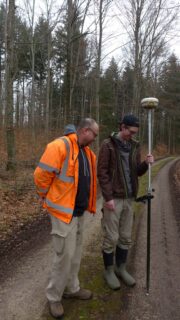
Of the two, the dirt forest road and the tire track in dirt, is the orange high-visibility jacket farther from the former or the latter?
the tire track in dirt

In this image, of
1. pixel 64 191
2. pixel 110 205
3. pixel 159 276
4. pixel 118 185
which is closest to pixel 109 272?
pixel 159 276

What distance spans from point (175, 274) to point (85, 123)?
272 centimetres

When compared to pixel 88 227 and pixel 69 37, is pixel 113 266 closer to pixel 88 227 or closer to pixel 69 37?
pixel 88 227

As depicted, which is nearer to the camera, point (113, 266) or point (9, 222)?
point (113, 266)

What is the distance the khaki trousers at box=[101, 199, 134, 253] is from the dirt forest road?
60 cm

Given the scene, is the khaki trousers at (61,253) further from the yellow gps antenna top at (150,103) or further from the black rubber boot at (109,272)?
the yellow gps antenna top at (150,103)

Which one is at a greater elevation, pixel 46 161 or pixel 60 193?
pixel 46 161

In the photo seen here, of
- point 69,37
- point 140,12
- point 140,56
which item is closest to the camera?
point 69,37

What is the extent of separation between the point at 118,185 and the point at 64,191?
1.07m

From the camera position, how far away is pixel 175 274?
17.4ft

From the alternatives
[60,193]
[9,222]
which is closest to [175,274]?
[60,193]

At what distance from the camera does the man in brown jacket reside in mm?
4770

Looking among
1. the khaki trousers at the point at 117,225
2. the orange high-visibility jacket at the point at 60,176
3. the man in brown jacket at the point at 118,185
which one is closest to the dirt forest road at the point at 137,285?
the man in brown jacket at the point at 118,185

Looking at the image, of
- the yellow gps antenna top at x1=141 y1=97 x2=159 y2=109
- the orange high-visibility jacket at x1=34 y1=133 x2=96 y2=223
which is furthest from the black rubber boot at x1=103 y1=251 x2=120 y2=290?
the yellow gps antenna top at x1=141 y1=97 x2=159 y2=109
